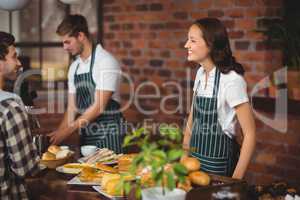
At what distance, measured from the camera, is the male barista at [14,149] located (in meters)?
2.26

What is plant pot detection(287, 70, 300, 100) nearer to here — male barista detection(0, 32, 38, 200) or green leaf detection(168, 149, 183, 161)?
male barista detection(0, 32, 38, 200)

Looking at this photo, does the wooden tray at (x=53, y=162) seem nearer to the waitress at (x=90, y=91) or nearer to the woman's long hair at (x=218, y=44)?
the waitress at (x=90, y=91)

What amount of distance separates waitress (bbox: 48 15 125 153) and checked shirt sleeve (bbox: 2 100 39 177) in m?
1.27

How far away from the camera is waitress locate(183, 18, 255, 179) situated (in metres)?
2.95

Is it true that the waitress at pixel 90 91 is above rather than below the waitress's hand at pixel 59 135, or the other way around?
above

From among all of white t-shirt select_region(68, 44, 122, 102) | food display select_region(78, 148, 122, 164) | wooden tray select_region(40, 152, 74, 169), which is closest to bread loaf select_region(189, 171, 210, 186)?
food display select_region(78, 148, 122, 164)

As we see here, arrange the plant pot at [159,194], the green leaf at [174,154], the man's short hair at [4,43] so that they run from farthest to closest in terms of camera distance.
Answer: the man's short hair at [4,43], the plant pot at [159,194], the green leaf at [174,154]

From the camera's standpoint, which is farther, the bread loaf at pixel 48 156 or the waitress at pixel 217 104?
the waitress at pixel 217 104

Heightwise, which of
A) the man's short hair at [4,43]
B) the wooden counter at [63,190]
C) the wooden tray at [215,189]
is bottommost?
the wooden counter at [63,190]

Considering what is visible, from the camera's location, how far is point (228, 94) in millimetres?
3002

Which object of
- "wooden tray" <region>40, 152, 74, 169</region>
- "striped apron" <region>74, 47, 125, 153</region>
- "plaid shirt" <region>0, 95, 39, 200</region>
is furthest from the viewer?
"striped apron" <region>74, 47, 125, 153</region>

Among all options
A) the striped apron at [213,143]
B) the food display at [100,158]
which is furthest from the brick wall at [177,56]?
the food display at [100,158]

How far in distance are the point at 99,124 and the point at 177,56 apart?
1.04 m

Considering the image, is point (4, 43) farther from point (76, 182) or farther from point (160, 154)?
point (160, 154)
